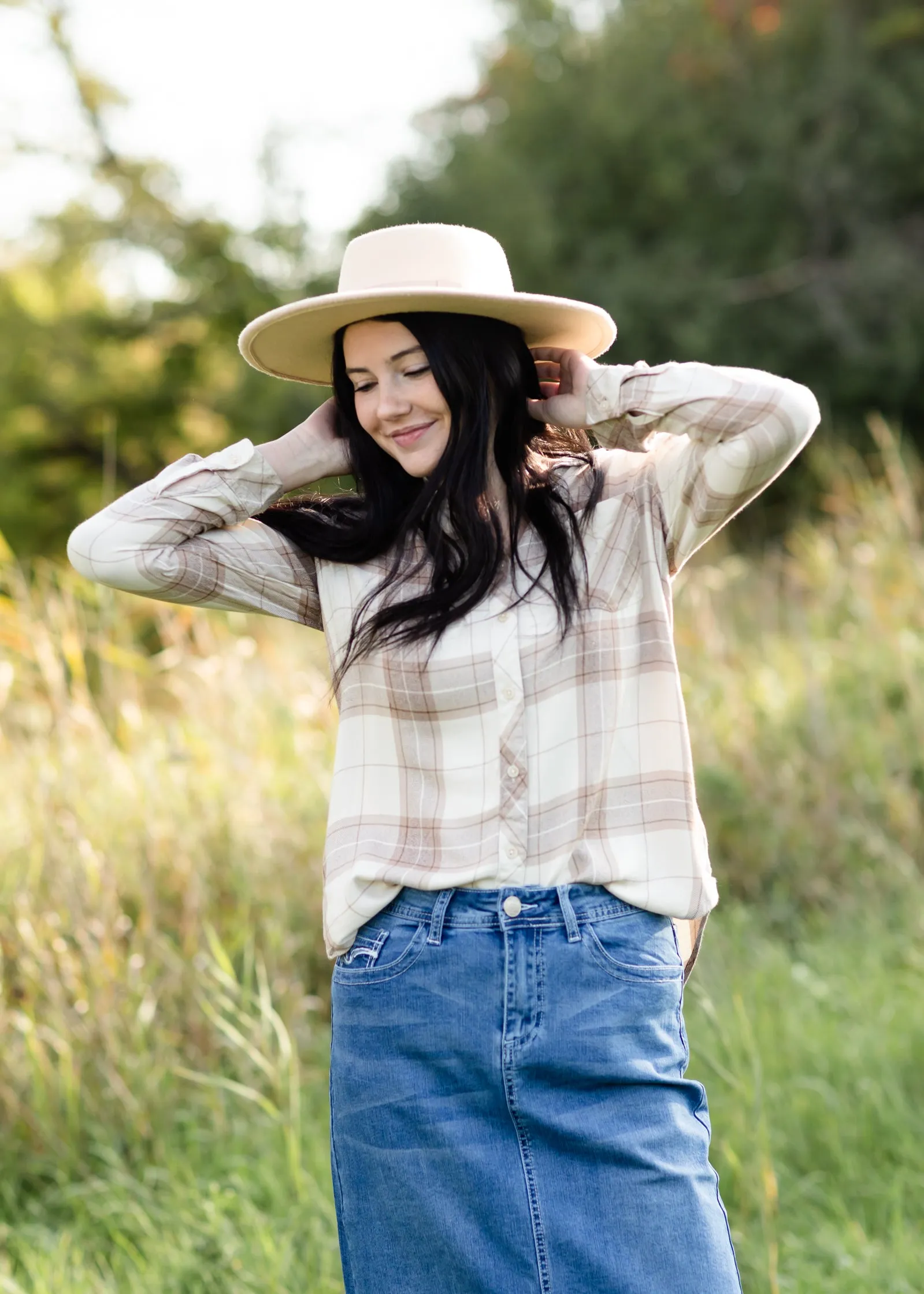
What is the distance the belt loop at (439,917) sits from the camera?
174 centimetres

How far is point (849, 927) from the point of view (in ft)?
12.4

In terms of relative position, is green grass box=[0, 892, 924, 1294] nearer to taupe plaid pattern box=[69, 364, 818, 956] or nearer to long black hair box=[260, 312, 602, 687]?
taupe plaid pattern box=[69, 364, 818, 956]

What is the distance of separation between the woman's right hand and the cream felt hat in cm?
13

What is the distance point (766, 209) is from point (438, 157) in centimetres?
383

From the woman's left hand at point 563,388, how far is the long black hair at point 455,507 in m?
0.03

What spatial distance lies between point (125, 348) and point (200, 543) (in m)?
16.0

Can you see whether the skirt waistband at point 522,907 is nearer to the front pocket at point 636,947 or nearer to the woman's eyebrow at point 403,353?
the front pocket at point 636,947

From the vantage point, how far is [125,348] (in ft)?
56.0

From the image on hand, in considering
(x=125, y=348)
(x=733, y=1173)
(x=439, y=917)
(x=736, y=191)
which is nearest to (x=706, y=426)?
(x=439, y=917)

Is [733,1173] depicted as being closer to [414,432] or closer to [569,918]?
[569,918]

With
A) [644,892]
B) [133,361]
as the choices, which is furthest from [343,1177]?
[133,361]

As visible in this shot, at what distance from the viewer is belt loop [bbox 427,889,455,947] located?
1736mm

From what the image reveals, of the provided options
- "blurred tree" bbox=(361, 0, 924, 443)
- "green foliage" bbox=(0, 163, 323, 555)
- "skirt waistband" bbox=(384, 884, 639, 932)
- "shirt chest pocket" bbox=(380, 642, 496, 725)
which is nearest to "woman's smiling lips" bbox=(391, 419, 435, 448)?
"shirt chest pocket" bbox=(380, 642, 496, 725)

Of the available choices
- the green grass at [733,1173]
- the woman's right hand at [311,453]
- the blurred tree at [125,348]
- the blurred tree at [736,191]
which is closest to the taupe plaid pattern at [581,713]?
the woman's right hand at [311,453]
